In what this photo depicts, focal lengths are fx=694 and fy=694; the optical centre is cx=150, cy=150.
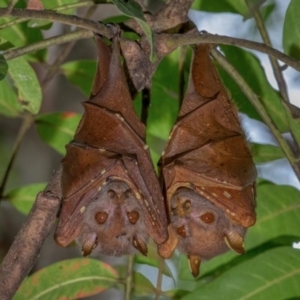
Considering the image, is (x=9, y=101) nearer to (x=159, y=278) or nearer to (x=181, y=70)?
(x=181, y=70)

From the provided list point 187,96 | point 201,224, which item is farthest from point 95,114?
point 201,224

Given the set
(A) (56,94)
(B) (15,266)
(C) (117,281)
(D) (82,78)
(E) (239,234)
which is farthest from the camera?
(A) (56,94)

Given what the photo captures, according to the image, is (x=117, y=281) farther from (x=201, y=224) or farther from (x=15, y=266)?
(x=15, y=266)

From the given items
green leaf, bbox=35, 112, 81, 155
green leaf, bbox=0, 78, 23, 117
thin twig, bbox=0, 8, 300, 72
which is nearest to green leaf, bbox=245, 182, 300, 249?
thin twig, bbox=0, 8, 300, 72

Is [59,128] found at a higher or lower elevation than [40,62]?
lower

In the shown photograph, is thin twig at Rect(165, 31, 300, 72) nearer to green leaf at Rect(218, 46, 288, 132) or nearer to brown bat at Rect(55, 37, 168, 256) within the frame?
brown bat at Rect(55, 37, 168, 256)

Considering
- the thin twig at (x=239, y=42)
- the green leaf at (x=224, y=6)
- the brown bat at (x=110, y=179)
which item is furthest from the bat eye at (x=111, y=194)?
the green leaf at (x=224, y=6)

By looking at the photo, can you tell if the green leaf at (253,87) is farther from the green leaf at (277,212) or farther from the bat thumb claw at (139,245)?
the bat thumb claw at (139,245)

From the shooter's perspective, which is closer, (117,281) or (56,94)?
(117,281)
